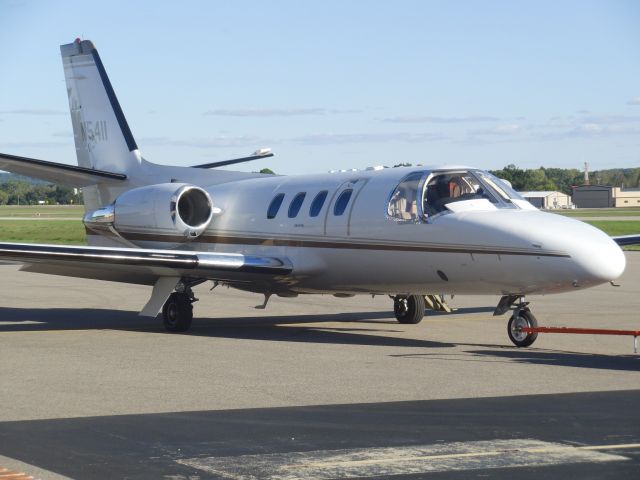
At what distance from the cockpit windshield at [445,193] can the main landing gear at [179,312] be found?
3.86 m

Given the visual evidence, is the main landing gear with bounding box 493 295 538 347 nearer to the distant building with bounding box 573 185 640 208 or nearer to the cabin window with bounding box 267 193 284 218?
the cabin window with bounding box 267 193 284 218

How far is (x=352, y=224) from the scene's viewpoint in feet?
55.3

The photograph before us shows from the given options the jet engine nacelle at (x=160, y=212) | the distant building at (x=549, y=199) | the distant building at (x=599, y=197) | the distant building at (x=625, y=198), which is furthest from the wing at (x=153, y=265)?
the distant building at (x=625, y=198)

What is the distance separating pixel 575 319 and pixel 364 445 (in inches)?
481

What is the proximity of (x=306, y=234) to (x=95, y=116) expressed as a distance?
720 cm

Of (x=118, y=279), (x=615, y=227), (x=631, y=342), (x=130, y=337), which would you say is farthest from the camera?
(x=615, y=227)

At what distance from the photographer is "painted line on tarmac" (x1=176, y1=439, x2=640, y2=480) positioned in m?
7.27

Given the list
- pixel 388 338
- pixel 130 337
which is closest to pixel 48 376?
pixel 130 337

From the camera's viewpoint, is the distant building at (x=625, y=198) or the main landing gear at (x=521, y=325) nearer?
the main landing gear at (x=521, y=325)

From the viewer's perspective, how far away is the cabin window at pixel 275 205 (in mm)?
18766

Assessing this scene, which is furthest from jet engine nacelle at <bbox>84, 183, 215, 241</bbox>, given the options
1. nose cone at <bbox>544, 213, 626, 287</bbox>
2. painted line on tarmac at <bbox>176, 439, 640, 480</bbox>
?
painted line on tarmac at <bbox>176, 439, 640, 480</bbox>

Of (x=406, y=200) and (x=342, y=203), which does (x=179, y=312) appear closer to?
(x=342, y=203)

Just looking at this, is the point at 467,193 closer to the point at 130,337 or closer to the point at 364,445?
the point at 130,337

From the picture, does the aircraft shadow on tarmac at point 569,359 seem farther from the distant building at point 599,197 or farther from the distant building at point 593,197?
the distant building at point 593,197
